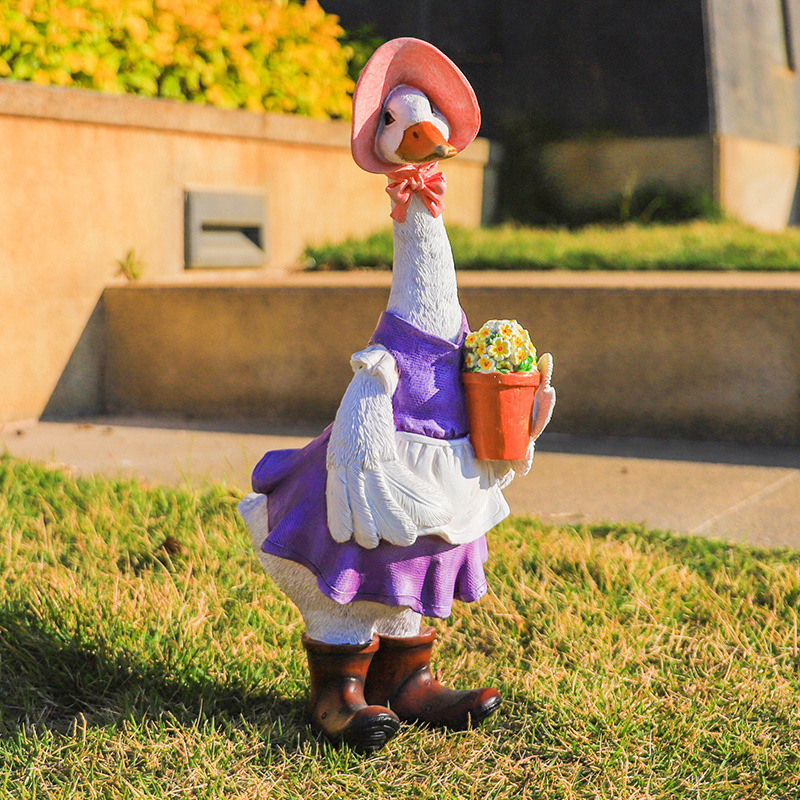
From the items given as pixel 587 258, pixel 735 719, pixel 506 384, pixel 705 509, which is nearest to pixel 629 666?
pixel 735 719

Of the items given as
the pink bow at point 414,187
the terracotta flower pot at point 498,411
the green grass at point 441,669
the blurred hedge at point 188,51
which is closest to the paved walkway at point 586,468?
the green grass at point 441,669

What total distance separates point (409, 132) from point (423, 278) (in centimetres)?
29

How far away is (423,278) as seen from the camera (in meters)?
2.12

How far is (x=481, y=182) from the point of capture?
812 cm

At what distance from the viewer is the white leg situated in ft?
Result: 6.93

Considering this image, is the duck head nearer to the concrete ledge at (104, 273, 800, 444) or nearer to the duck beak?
the duck beak

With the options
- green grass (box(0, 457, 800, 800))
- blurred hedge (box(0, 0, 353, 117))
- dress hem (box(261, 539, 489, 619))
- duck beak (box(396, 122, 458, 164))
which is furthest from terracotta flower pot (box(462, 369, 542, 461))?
blurred hedge (box(0, 0, 353, 117))

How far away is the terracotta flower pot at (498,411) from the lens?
81.8 inches

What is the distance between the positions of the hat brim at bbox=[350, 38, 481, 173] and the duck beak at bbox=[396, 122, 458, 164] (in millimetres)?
66

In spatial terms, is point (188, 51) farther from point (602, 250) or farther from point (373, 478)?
point (373, 478)

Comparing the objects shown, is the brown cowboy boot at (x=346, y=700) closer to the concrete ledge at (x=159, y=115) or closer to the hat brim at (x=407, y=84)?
the hat brim at (x=407, y=84)

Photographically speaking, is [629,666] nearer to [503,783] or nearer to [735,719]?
[735,719]

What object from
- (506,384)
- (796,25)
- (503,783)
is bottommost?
(503,783)

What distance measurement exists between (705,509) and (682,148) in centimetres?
502
